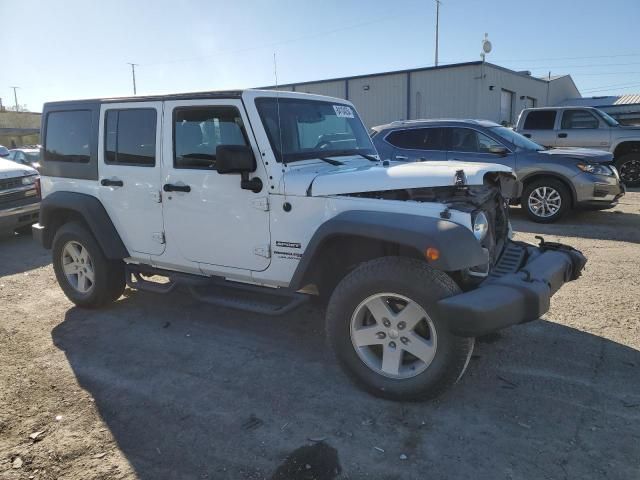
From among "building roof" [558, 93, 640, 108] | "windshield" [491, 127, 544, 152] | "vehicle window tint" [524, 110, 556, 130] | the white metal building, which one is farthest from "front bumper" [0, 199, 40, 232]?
"building roof" [558, 93, 640, 108]

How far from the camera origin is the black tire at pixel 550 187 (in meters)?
8.51

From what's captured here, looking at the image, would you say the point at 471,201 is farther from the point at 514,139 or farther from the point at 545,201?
the point at 514,139

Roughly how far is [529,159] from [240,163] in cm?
675

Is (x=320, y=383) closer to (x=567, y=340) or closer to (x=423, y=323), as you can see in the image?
(x=423, y=323)

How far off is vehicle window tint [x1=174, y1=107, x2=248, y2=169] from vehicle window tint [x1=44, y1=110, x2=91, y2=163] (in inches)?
48.1

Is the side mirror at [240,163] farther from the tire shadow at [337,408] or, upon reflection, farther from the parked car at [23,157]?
the parked car at [23,157]

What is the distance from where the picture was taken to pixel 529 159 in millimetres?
8617

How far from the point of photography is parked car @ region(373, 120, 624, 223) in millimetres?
8344

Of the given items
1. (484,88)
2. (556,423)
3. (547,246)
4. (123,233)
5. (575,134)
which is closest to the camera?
(556,423)

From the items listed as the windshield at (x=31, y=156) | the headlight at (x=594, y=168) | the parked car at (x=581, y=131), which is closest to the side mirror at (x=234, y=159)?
the headlight at (x=594, y=168)

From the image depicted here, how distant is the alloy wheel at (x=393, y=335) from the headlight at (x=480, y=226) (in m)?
0.63

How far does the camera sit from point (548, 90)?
30266 millimetres

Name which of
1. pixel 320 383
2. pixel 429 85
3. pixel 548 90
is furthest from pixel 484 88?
pixel 320 383

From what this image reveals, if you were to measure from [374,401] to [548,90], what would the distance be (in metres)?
32.0
